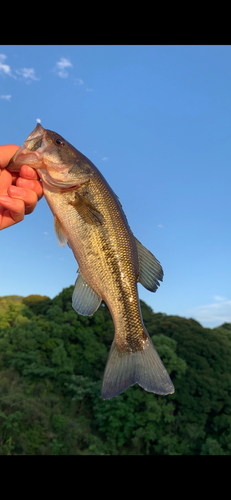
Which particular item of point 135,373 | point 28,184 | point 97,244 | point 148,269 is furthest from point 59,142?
point 135,373

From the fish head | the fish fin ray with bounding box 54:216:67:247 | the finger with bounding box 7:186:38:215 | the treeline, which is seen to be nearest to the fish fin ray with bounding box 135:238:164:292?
the fish fin ray with bounding box 54:216:67:247

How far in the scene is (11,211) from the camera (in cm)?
298

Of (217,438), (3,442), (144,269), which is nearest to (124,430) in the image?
(217,438)

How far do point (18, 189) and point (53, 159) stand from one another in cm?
46

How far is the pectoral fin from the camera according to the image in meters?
2.55

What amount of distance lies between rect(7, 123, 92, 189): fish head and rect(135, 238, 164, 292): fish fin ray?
2.34ft

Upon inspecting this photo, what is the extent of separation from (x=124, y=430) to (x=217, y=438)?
859cm

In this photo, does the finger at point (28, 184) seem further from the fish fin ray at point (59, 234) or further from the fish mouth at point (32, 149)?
the fish fin ray at point (59, 234)

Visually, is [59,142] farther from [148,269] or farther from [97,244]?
[148,269]

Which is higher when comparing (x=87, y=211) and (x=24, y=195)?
(x=24, y=195)

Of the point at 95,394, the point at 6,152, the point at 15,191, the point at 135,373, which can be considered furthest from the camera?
the point at 95,394

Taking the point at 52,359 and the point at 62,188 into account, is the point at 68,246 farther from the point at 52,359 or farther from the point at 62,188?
the point at 52,359

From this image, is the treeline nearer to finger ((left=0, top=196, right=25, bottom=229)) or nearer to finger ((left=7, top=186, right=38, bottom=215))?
finger ((left=0, top=196, right=25, bottom=229))

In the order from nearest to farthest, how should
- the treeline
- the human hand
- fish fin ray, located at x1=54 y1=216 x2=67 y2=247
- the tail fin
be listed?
the tail fin < fish fin ray, located at x1=54 y1=216 x2=67 y2=247 < the human hand < the treeline
